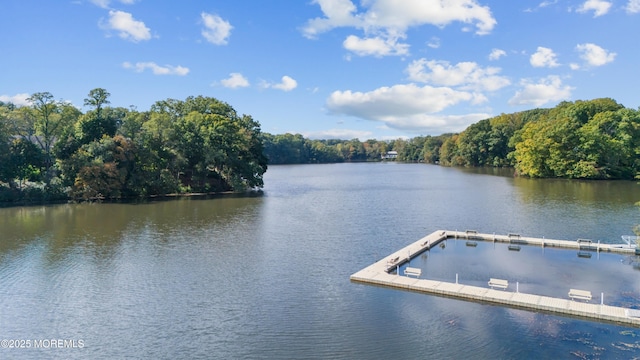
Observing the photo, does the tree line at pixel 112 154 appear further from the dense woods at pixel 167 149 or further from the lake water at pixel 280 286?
the lake water at pixel 280 286

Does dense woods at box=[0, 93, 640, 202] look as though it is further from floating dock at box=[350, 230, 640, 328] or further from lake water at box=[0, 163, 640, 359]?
floating dock at box=[350, 230, 640, 328]

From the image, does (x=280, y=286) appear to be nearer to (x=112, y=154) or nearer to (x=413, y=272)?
A: (x=413, y=272)

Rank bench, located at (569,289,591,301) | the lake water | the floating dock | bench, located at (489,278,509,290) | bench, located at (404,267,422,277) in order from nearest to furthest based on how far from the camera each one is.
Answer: the lake water, the floating dock, bench, located at (569,289,591,301), bench, located at (489,278,509,290), bench, located at (404,267,422,277)

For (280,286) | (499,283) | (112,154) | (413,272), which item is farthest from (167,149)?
(499,283)

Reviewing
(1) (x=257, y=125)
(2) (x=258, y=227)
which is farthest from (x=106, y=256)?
(1) (x=257, y=125)

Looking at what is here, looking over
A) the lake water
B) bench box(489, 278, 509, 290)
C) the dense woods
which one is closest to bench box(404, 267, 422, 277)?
the lake water
